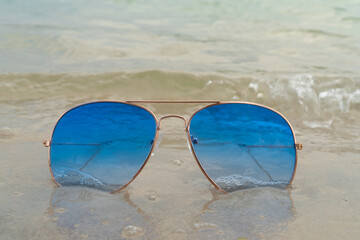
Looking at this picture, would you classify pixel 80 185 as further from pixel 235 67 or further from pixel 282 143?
pixel 235 67

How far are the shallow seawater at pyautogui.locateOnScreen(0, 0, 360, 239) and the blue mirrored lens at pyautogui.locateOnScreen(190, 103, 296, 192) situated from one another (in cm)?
12

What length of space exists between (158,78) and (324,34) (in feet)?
10.9

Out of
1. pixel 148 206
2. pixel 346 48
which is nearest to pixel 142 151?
pixel 148 206

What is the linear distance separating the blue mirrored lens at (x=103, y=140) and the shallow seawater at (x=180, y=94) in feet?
0.44

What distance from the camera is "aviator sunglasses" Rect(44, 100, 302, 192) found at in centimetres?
214

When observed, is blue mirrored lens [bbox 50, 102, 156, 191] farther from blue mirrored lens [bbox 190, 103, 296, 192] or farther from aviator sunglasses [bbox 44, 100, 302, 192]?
blue mirrored lens [bbox 190, 103, 296, 192]

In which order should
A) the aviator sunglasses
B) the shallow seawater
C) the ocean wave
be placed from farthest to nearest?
the ocean wave, the aviator sunglasses, the shallow seawater

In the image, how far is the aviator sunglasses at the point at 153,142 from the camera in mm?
2139

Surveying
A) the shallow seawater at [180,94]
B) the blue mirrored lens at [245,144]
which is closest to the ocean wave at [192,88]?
the shallow seawater at [180,94]

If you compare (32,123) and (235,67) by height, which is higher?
(235,67)

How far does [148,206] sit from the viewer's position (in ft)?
6.35

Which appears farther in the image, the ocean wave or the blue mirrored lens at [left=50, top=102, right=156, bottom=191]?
the ocean wave

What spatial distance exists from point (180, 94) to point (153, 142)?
2.34 m

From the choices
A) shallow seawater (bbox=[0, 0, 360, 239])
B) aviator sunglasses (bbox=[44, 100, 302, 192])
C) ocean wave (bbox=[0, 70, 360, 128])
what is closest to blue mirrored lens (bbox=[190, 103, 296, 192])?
aviator sunglasses (bbox=[44, 100, 302, 192])
